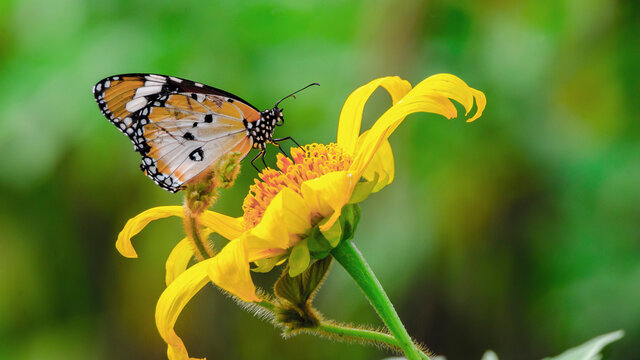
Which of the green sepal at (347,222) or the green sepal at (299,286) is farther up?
the green sepal at (347,222)

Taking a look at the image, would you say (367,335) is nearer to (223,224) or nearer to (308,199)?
(308,199)

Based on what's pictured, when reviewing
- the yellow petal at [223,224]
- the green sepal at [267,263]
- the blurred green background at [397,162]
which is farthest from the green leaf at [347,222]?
the blurred green background at [397,162]

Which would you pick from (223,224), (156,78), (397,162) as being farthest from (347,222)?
(397,162)

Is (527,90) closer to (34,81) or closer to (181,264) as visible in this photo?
(181,264)

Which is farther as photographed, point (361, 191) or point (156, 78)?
point (156, 78)

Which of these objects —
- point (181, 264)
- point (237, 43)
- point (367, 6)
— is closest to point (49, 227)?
point (237, 43)

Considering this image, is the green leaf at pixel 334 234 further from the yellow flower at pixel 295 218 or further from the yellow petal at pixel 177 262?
the yellow petal at pixel 177 262

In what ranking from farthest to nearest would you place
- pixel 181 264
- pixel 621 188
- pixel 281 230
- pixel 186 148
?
pixel 621 188 < pixel 186 148 < pixel 181 264 < pixel 281 230
